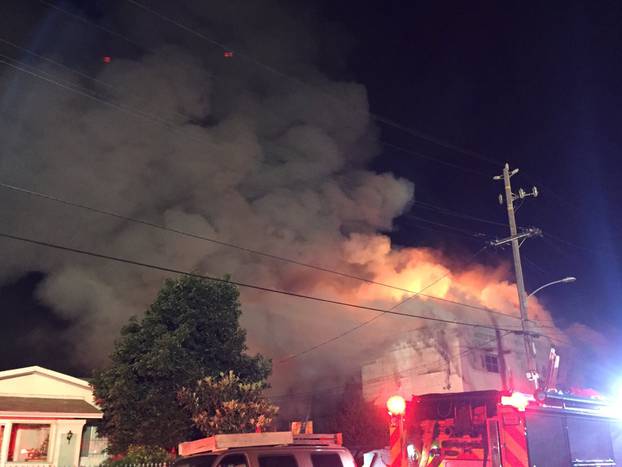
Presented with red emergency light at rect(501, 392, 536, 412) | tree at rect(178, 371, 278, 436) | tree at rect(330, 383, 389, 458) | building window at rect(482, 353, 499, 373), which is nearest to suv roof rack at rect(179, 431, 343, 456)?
red emergency light at rect(501, 392, 536, 412)

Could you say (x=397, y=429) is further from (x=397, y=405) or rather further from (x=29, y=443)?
(x=29, y=443)

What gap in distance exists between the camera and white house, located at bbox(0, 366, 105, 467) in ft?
56.0

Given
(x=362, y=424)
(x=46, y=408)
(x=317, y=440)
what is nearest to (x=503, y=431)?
(x=317, y=440)

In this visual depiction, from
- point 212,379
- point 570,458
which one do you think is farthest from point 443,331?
point 570,458

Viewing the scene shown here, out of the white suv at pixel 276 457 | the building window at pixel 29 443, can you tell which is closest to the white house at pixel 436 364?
the building window at pixel 29 443

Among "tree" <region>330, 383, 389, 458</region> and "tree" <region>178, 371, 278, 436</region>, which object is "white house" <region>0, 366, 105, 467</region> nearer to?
"tree" <region>178, 371, 278, 436</region>

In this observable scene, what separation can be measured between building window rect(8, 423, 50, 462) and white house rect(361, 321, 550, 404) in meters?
19.1

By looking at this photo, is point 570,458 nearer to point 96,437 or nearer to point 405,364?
point 96,437

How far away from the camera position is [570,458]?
7.95 m

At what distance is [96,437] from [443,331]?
21.5m

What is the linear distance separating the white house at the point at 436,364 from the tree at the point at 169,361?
16.7 meters

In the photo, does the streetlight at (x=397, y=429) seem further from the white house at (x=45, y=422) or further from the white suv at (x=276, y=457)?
the white house at (x=45, y=422)

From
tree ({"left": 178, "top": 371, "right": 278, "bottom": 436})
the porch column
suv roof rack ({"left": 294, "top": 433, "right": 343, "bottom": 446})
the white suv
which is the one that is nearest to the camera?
the white suv

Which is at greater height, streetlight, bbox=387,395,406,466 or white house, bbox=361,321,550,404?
white house, bbox=361,321,550,404
